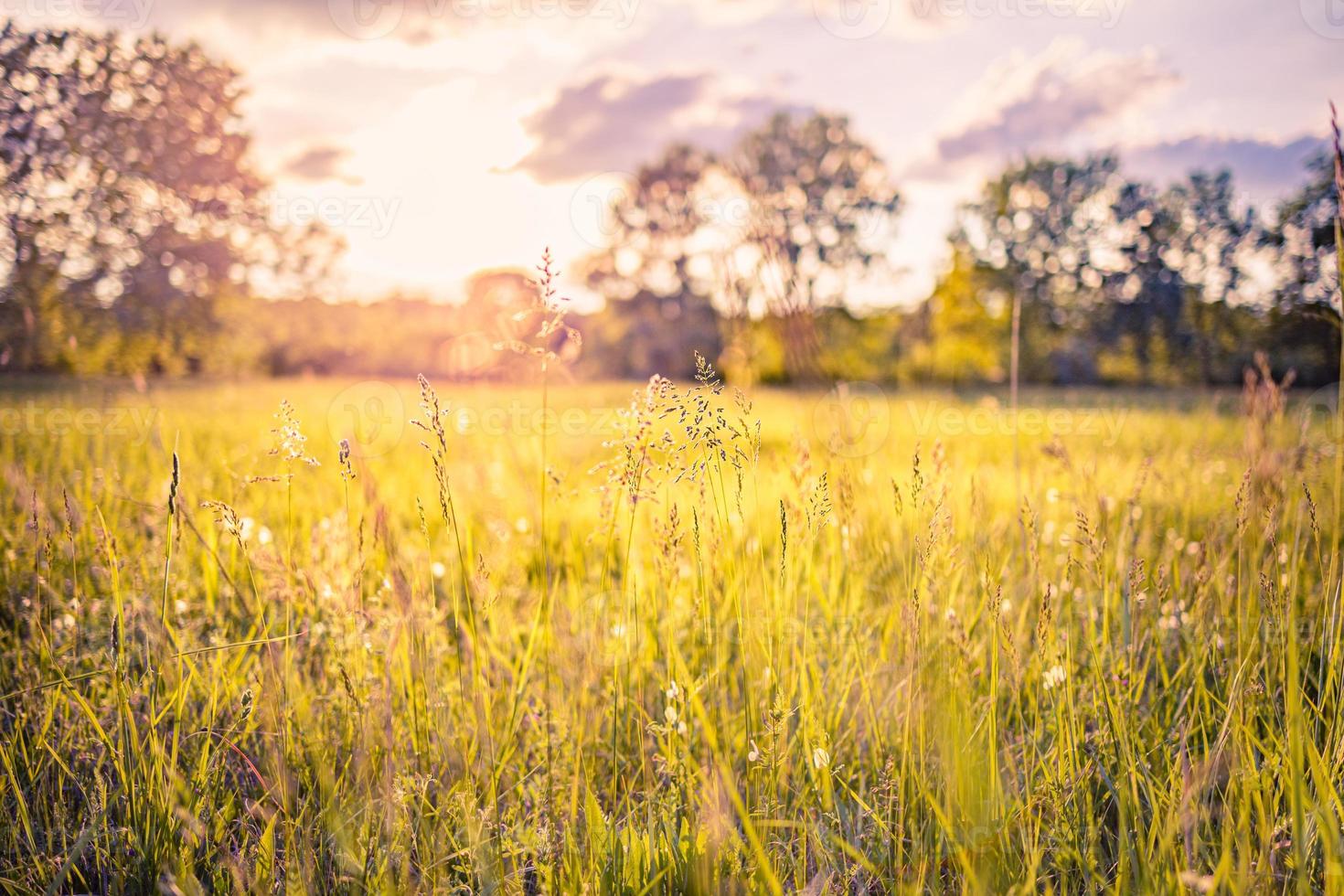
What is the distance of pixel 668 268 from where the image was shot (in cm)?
4612

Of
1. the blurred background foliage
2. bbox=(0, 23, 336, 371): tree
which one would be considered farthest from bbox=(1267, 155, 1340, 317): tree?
bbox=(0, 23, 336, 371): tree

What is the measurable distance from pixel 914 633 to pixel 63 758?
2.10 m

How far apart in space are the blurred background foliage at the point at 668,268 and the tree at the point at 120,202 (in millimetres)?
52

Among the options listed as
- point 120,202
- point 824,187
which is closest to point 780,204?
point 824,187

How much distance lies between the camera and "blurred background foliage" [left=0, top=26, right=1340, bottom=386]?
4.37 meters

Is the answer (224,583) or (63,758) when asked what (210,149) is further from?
(63,758)

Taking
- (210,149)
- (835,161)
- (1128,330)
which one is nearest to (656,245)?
(835,161)

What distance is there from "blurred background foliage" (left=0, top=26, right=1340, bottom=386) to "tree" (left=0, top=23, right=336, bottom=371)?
52mm

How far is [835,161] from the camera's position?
42.7m

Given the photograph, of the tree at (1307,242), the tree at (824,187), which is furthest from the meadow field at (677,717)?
the tree at (824,187)

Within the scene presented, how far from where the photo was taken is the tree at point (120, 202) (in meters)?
6.21

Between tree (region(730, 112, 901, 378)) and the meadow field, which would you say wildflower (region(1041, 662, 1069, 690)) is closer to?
the meadow field

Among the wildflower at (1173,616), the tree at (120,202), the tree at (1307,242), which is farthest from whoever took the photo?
the tree at (120,202)

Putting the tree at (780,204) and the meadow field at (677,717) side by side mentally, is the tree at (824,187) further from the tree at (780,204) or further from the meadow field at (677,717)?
the meadow field at (677,717)
